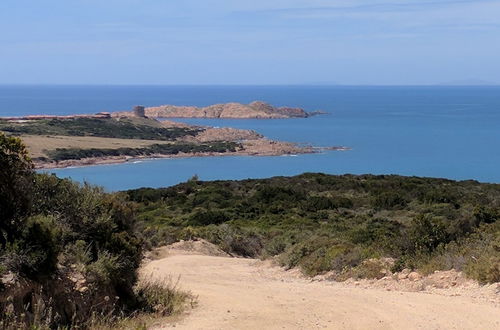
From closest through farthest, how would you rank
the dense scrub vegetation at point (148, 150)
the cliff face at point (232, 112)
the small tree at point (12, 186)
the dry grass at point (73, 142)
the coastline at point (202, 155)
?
the small tree at point (12, 186) < the coastline at point (202, 155) < the dense scrub vegetation at point (148, 150) < the dry grass at point (73, 142) < the cliff face at point (232, 112)

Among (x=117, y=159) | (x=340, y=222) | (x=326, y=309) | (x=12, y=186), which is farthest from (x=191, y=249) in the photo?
(x=117, y=159)

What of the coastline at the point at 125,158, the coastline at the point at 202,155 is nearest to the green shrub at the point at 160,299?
the coastline at the point at 125,158

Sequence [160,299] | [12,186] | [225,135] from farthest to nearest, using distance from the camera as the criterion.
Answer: [225,135] < [160,299] < [12,186]

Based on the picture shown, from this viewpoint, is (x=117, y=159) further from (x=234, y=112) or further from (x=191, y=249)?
(x=234, y=112)

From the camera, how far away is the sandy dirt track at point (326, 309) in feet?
24.9

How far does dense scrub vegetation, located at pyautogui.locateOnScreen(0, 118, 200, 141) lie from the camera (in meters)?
100

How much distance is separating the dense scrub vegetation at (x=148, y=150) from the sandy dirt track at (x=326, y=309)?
244ft

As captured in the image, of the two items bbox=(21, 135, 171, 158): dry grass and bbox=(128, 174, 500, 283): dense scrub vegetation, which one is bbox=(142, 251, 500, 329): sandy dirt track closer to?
bbox=(128, 174, 500, 283): dense scrub vegetation

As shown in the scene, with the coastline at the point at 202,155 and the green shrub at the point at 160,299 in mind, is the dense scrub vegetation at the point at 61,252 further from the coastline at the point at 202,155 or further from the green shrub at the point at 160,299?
the coastline at the point at 202,155

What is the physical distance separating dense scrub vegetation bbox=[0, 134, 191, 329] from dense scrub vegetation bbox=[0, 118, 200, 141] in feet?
300

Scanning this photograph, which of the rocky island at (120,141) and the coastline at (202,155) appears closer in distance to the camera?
the coastline at (202,155)

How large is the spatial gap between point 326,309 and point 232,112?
512 feet

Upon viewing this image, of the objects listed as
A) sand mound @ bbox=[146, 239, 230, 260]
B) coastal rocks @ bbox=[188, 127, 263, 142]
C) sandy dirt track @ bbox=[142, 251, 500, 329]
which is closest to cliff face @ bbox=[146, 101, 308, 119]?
coastal rocks @ bbox=[188, 127, 263, 142]

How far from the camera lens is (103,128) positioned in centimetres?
11131
